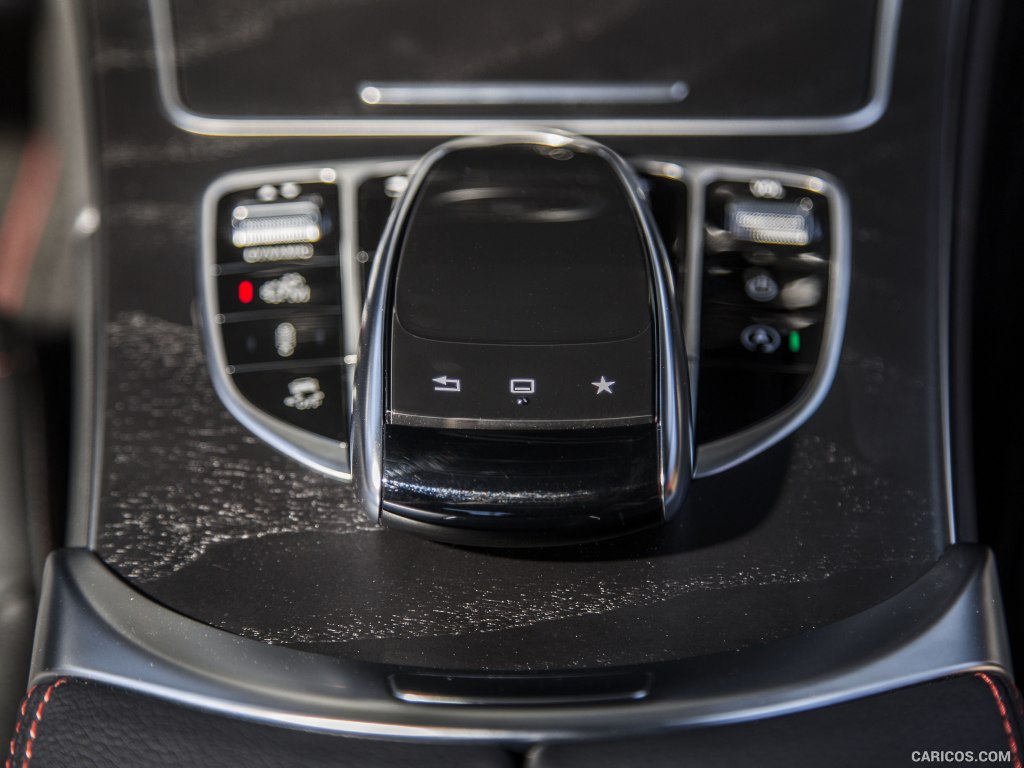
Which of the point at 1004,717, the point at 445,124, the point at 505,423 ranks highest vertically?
the point at 445,124

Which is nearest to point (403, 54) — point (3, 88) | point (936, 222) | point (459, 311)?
point (459, 311)

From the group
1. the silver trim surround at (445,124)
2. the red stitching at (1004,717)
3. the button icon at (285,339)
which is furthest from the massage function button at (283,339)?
the red stitching at (1004,717)

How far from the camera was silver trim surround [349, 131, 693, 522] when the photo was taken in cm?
39

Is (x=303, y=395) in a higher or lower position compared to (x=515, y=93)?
lower

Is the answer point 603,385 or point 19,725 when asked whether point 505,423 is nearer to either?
point 603,385

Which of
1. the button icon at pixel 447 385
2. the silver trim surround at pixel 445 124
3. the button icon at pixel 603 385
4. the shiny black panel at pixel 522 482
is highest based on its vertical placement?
the silver trim surround at pixel 445 124

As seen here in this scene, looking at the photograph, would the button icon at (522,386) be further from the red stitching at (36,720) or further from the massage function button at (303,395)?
the red stitching at (36,720)

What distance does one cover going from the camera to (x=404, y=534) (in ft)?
1.35

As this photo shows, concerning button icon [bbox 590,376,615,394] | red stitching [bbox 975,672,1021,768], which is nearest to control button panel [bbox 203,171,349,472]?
button icon [bbox 590,376,615,394]

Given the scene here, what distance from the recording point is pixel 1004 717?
1.19 feet

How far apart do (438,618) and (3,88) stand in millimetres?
627

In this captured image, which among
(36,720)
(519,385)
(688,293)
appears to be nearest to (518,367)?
(519,385)

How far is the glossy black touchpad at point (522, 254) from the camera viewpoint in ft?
1.33

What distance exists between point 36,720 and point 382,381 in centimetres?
17
